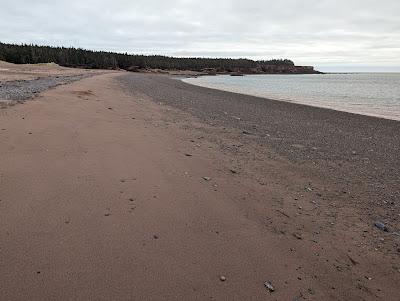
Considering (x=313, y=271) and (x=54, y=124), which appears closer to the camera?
(x=313, y=271)

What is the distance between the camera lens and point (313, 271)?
3160 mm

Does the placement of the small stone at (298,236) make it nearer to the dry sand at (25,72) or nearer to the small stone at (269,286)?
the small stone at (269,286)

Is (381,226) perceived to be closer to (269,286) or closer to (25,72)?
(269,286)

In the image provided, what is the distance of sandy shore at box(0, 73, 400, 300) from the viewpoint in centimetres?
282

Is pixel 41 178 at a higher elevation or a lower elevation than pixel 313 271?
higher

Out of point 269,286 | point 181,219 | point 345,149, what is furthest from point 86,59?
point 269,286

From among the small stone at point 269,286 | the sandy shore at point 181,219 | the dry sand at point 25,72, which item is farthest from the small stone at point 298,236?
the dry sand at point 25,72

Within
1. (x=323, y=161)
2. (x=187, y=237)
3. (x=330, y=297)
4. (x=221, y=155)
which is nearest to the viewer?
(x=330, y=297)

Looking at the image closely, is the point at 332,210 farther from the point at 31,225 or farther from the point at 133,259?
the point at 31,225

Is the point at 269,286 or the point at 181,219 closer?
the point at 269,286

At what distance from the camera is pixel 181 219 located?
3.77 meters

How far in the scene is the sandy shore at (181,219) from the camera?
282 cm

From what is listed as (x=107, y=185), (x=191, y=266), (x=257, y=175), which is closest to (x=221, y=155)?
(x=257, y=175)

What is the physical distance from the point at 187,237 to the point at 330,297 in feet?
4.35
